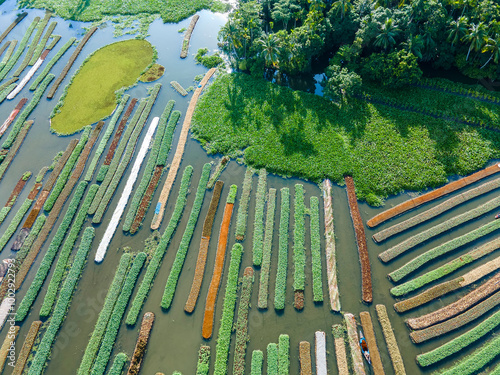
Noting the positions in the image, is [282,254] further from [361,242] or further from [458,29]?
[458,29]

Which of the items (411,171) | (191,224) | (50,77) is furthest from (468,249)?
(50,77)

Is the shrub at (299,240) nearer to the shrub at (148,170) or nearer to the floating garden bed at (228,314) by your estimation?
the floating garden bed at (228,314)

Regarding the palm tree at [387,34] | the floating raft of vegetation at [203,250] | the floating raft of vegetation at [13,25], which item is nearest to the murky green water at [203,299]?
the floating raft of vegetation at [203,250]

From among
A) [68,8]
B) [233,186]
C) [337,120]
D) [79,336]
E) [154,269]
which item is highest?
[68,8]

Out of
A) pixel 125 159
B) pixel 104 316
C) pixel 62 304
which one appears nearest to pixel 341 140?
pixel 125 159

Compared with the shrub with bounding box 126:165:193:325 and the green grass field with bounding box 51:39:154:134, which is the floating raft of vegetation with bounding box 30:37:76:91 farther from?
the shrub with bounding box 126:165:193:325

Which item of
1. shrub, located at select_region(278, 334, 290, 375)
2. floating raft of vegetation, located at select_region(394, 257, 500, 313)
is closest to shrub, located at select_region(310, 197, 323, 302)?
shrub, located at select_region(278, 334, 290, 375)

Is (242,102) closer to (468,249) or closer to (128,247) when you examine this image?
(128,247)
